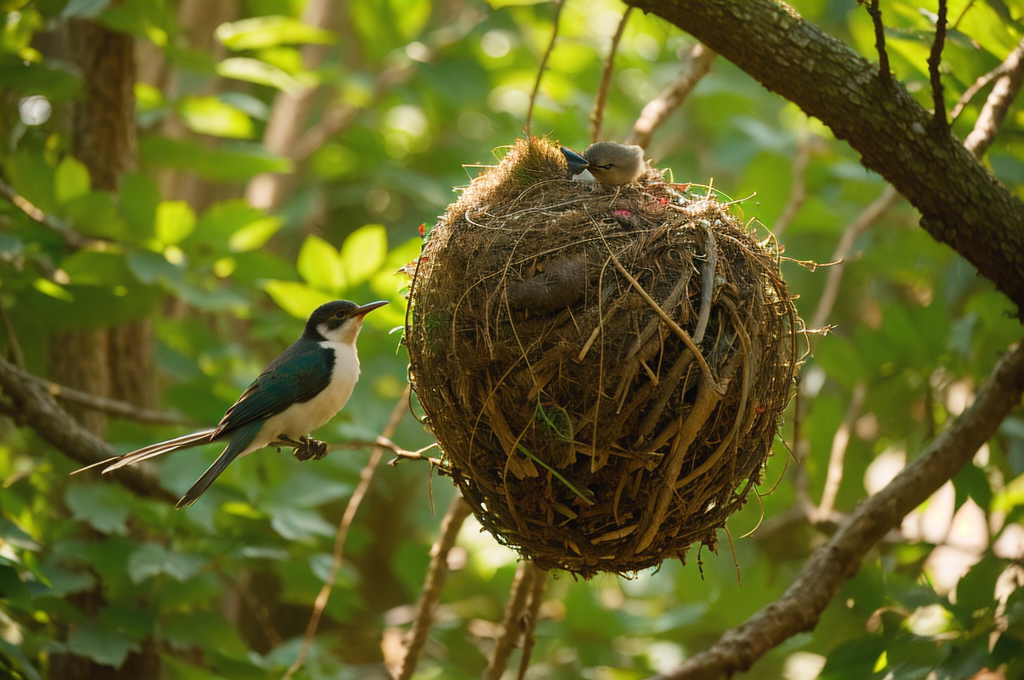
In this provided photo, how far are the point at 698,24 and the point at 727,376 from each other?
140 cm

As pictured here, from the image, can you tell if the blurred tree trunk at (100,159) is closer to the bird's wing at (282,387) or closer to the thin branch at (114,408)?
the thin branch at (114,408)

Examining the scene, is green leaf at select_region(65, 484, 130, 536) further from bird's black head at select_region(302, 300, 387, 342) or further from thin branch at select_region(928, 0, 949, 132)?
thin branch at select_region(928, 0, 949, 132)

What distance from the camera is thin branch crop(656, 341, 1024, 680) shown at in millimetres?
3449

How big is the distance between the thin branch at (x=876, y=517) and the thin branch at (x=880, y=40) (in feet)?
4.82

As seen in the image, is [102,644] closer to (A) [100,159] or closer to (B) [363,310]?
(B) [363,310]

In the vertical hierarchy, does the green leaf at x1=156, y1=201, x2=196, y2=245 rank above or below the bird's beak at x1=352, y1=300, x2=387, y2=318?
above

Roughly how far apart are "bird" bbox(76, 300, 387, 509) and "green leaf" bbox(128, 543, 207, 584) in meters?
0.83

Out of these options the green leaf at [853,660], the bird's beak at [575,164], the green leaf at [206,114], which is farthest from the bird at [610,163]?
the green leaf at [206,114]

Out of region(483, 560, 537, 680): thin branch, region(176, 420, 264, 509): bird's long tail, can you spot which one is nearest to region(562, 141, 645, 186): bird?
region(176, 420, 264, 509): bird's long tail

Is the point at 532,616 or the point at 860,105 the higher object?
the point at 860,105

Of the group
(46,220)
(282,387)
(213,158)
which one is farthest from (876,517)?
(46,220)

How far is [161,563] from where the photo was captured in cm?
399

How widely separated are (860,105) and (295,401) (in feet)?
7.71

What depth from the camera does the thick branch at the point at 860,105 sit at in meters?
2.95
